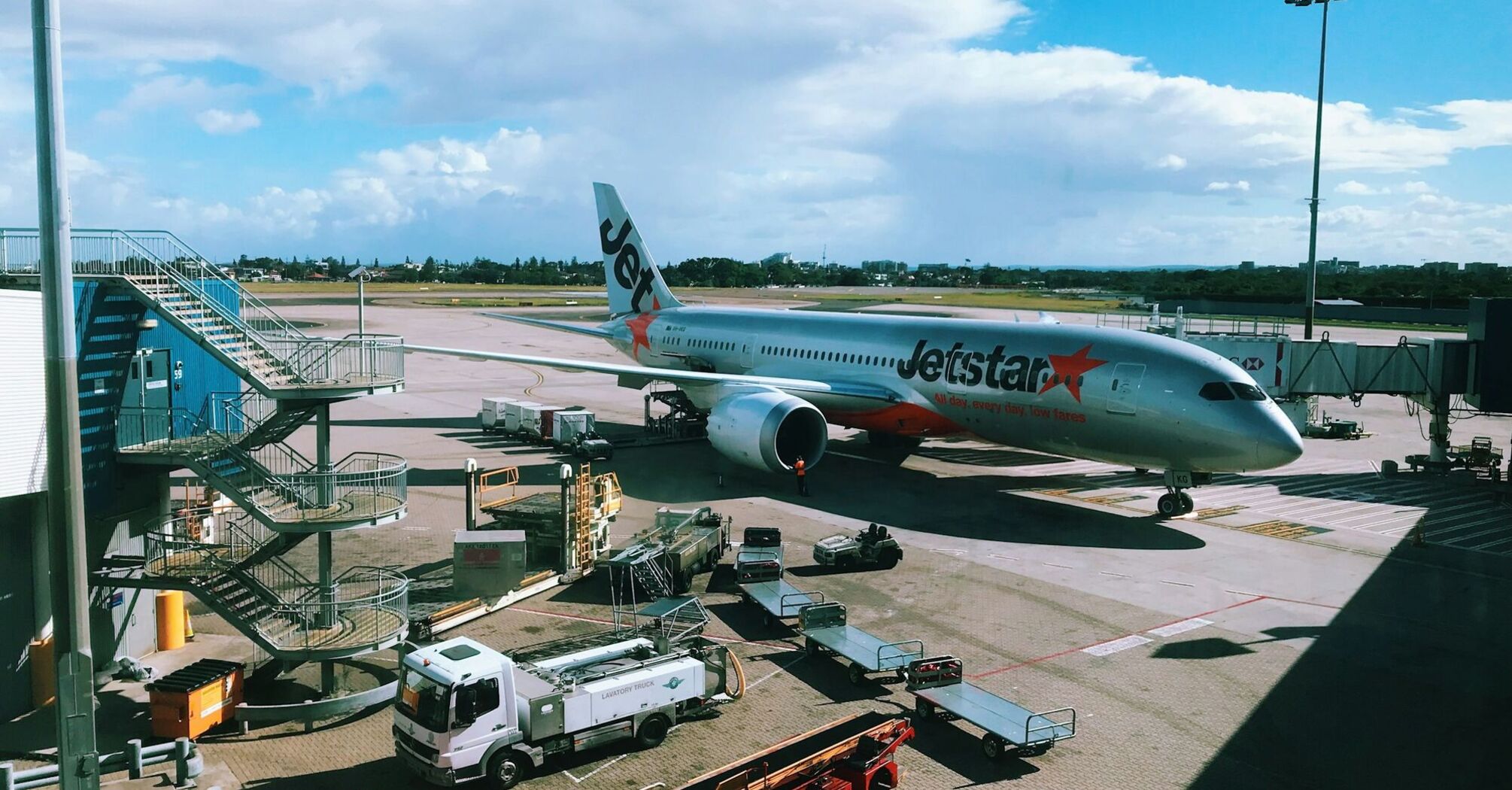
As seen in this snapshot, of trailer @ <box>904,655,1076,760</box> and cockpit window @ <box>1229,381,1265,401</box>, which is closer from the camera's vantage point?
trailer @ <box>904,655,1076,760</box>

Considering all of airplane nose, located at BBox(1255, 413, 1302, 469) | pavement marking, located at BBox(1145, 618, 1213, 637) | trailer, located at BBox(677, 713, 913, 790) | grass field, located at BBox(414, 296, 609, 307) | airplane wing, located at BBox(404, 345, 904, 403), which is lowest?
pavement marking, located at BBox(1145, 618, 1213, 637)

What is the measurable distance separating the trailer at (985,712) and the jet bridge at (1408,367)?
25.4 metres

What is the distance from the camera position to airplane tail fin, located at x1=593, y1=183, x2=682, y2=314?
48594mm

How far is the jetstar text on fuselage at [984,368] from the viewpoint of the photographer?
98.8ft

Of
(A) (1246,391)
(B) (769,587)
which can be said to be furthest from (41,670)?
(A) (1246,391)

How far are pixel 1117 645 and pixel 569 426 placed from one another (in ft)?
79.4

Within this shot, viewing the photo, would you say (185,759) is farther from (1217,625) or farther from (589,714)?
(1217,625)

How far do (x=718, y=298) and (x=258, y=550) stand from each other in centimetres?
12894

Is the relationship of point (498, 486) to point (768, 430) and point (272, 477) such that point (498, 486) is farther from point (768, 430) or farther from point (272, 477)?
point (272, 477)

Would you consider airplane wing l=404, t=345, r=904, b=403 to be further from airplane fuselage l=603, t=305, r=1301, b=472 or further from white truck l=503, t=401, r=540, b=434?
white truck l=503, t=401, r=540, b=434

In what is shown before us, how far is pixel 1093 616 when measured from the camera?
21234 mm

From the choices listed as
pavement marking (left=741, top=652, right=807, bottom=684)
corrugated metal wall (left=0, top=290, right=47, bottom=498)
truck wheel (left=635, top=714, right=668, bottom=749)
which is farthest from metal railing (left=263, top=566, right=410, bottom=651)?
pavement marking (left=741, top=652, right=807, bottom=684)

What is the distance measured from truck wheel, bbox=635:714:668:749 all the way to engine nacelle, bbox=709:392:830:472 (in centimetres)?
1576

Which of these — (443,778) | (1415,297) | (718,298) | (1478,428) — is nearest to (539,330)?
(718,298)
